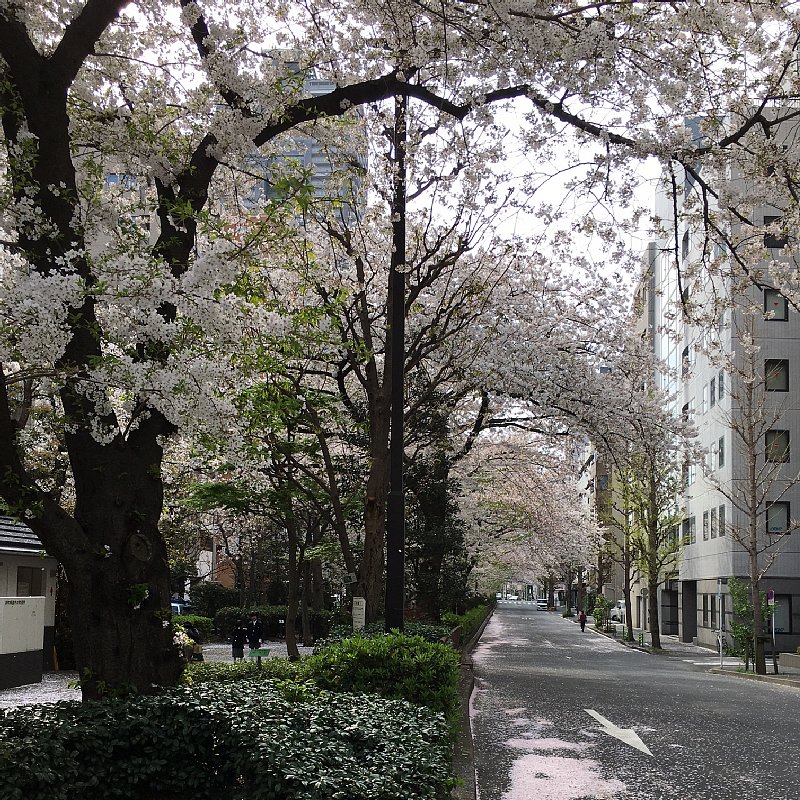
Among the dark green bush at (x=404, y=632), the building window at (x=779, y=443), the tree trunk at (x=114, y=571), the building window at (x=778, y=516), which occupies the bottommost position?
the dark green bush at (x=404, y=632)

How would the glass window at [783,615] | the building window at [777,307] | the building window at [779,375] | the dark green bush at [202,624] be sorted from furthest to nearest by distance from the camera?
the building window at [779,375] → the building window at [777,307] → the glass window at [783,615] → the dark green bush at [202,624]

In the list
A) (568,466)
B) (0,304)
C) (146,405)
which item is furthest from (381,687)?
(568,466)

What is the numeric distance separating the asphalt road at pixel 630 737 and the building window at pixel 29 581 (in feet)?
38.9

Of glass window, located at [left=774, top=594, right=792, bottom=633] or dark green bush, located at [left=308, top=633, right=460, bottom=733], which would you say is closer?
dark green bush, located at [left=308, top=633, right=460, bottom=733]

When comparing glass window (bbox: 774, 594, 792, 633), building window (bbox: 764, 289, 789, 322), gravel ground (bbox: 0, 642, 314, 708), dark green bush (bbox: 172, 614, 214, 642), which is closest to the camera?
gravel ground (bbox: 0, 642, 314, 708)

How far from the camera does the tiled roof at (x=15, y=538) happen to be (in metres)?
21.9

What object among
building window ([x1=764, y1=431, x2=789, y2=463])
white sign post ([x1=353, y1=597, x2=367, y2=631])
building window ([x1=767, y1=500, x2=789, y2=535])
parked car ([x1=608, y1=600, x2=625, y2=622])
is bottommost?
parked car ([x1=608, y1=600, x2=625, y2=622])

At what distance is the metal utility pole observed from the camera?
1210 cm

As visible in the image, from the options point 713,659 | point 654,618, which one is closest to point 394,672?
point 713,659

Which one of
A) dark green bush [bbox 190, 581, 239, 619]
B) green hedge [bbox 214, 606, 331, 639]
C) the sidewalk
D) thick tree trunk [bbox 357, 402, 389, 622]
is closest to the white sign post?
thick tree trunk [bbox 357, 402, 389, 622]

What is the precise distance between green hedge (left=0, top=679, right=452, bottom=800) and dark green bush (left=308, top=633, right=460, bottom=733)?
1.84 metres

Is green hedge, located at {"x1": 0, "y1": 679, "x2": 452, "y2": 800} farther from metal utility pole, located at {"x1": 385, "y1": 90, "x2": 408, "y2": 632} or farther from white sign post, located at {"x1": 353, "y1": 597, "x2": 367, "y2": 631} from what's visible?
white sign post, located at {"x1": 353, "y1": 597, "x2": 367, "y2": 631}

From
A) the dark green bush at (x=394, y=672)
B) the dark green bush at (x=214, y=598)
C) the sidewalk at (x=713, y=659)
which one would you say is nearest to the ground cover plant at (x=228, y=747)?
the dark green bush at (x=394, y=672)

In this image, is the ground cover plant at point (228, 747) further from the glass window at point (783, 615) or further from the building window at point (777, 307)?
the building window at point (777, 307)
